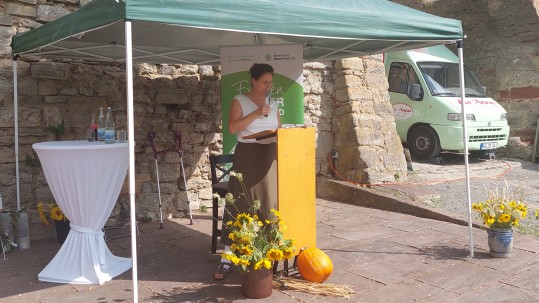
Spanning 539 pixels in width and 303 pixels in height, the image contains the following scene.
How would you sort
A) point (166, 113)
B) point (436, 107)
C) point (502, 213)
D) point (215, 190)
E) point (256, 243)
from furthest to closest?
1. point (436, 107)
2. point (166, 113)
3. point (215, 190)
4. point (502, 213)
5. point (256, 243)

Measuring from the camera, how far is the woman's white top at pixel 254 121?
3814 millimetres

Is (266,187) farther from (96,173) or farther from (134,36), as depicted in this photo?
(134,36)

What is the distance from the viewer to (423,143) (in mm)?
9766

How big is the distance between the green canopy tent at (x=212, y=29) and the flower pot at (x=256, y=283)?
31.1 inches

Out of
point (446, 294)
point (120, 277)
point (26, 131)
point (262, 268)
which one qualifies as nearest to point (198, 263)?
point (120, 277)

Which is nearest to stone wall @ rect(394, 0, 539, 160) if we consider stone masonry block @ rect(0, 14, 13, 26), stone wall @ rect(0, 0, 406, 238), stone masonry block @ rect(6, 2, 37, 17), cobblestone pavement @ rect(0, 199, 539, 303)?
stone wall @ rect(0, 0, 406, 238)

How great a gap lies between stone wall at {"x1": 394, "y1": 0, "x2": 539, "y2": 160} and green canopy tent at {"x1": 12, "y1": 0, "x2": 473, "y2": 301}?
21.8 feet

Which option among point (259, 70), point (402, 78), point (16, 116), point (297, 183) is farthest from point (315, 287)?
point (402, 78)

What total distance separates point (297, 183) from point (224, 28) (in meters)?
1.30

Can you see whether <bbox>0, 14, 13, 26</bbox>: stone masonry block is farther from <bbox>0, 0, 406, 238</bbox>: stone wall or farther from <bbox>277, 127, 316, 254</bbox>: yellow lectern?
<bbox>277, 127, 316, 254</bbox>: yellow lectern

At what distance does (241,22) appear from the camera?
328cm

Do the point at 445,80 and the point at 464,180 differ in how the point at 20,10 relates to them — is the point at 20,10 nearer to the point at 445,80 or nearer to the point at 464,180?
the point at 464,180

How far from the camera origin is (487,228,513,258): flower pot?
4320 millimetres

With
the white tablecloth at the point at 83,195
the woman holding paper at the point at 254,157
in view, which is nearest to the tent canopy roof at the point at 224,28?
the woman holding paper at the point at 254,157
